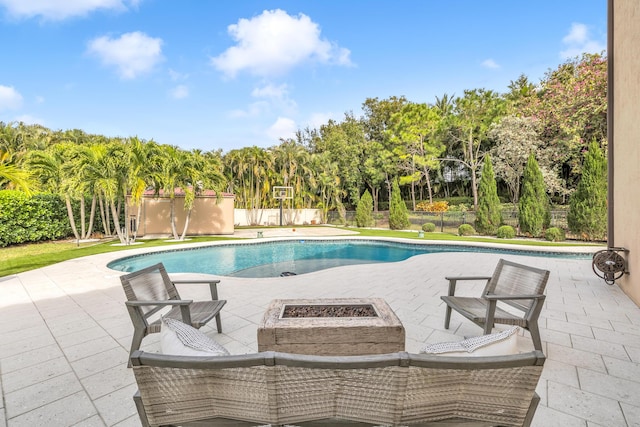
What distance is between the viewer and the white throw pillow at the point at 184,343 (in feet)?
4.64

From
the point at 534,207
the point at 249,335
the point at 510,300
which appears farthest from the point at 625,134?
the point at 534,207

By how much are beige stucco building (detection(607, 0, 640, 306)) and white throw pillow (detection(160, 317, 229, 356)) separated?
596 cm

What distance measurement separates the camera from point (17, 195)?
11.3m

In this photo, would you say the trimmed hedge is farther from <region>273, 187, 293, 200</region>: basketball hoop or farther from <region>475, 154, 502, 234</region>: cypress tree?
<region>475, 154, 502, 234</region>: cypress tree

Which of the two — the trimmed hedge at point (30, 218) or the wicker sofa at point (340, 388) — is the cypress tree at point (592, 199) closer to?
the wicker sofa at point (340, 388)

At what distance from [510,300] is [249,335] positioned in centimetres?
273

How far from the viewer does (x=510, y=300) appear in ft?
9.40

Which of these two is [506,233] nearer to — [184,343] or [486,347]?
[486,347]

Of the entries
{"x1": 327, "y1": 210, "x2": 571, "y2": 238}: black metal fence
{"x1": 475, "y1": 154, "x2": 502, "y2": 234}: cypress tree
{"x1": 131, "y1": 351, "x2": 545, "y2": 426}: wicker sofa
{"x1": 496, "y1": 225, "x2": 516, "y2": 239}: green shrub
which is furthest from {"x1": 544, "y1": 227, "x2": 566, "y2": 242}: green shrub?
{"x1": 131, "y1": 351, "x2": 545, "y2": 426}: wicker sofa

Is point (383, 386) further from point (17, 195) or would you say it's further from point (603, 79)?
point (603, 79)

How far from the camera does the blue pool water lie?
9109 mm

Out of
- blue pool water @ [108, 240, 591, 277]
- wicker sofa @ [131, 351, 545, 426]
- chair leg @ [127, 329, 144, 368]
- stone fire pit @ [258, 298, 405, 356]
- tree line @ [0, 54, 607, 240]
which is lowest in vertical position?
blue pool water @ [108, 240, 591, 277]

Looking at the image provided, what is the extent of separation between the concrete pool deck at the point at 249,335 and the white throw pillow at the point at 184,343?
2.93 ft

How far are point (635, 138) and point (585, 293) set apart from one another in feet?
8.41
